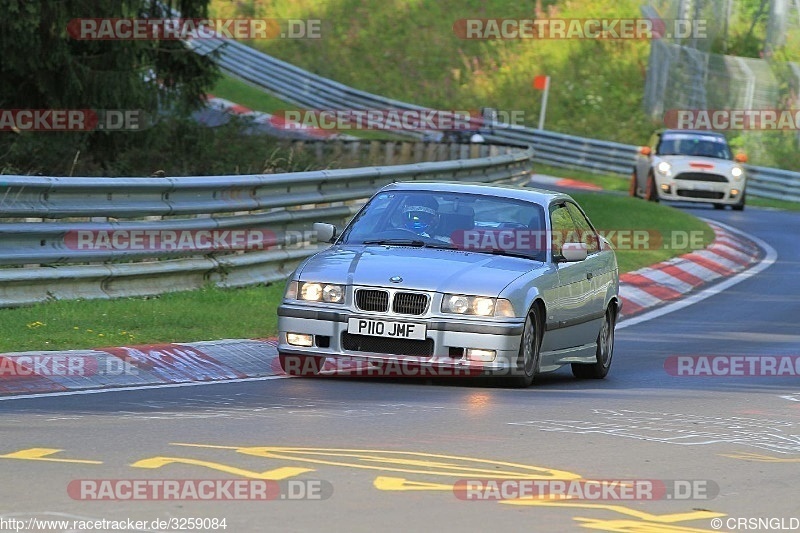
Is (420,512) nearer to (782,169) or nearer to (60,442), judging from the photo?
(60,442)

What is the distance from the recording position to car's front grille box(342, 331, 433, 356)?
1132cm

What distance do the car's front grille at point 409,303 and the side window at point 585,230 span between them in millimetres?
2429

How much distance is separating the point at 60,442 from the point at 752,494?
3.26m

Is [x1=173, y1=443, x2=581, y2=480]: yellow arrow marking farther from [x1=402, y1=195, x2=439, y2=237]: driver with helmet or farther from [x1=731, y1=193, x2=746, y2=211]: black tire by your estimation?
[x1=731, y1=193, x2=746, y2=211]: black tire

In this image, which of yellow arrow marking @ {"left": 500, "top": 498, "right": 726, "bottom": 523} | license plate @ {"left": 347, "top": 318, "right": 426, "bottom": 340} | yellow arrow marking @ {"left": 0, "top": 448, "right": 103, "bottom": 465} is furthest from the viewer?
license plate @ {"left": 347, "top": 318, "right": 426, "bottom": 340}

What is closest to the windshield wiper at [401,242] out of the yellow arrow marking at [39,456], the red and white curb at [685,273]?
the yellow arrow marking at [39,456]

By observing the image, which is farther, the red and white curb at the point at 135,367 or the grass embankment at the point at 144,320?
the grass embankment at the point at 144,320

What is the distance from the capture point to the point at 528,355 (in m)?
11.8

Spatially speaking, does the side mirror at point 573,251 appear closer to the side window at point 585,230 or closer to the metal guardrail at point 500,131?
the side window at point 585,230

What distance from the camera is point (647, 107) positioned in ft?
147

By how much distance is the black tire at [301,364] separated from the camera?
1181 cm

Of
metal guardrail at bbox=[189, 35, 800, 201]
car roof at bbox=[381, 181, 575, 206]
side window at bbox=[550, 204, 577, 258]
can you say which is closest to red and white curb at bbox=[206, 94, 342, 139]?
metal guardrail at bbox=[189, 35, 800, 201]

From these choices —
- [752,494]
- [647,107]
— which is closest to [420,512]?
[752,494]

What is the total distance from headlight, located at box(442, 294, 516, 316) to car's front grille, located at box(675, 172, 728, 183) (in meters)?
20.8
